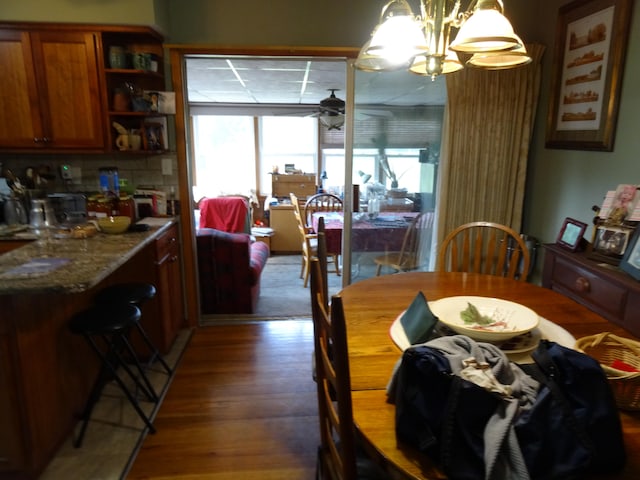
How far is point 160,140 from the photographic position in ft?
9.62

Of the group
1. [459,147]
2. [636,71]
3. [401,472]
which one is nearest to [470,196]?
[459,147]

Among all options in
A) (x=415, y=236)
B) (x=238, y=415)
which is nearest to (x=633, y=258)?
(x=415, y=236)

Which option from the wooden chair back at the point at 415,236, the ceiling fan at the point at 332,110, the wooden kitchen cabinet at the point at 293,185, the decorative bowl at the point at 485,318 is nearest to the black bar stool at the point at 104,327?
the decorative bowl at the point at 485,318

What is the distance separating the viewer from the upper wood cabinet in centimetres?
261

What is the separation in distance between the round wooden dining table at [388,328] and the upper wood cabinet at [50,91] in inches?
83.7

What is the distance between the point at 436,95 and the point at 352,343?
232 centimetres

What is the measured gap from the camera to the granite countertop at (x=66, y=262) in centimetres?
156

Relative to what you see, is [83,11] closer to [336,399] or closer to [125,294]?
[125,294]

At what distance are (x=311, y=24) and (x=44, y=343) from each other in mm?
2440

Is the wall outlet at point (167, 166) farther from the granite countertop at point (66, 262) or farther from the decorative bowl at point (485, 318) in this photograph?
the decorative bowl at point (485, 318)

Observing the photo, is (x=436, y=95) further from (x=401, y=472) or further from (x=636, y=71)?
(x=401, y=472)

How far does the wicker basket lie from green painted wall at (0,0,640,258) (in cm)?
159

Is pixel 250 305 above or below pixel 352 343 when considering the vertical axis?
below

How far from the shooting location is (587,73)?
7.97 ft
